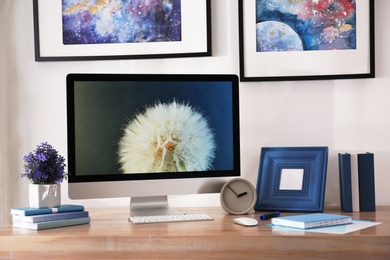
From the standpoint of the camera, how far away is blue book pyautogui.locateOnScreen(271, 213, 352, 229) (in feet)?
6.39

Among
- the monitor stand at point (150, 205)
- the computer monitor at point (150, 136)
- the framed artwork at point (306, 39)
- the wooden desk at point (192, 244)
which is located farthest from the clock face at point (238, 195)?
the framed artwork at point (306, 39)

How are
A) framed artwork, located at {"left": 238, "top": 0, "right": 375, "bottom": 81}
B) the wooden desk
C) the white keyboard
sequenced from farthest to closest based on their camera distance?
1. framed artwork, located at {"left": 238, "top": 0, "right": 375, "bottom": 81}
2. the white keyboard
3. the wooden desk

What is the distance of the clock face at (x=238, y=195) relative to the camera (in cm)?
230

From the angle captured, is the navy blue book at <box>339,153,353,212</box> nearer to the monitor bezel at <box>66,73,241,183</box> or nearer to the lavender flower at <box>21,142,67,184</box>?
the monitor bezel at <box>66,73,241,183</box>

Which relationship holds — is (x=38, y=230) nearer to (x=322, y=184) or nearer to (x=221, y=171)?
(x=221, y=171)

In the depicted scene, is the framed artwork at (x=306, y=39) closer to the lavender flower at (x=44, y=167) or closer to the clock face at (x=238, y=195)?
the clock face at (x=238, y=195)

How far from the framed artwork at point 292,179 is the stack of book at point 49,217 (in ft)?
2.25

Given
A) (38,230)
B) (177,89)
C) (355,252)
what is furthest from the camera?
(177,89)

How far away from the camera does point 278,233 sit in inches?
74.1

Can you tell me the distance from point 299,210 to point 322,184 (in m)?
0.13

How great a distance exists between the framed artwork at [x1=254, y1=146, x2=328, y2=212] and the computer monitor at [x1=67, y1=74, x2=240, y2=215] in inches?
6.3

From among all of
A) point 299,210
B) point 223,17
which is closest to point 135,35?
point 223,17

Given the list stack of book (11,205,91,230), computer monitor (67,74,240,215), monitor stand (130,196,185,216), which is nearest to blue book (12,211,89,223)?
stack of book (11,205,91,230)

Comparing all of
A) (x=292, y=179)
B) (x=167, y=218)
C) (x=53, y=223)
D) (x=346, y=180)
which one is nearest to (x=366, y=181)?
(x=346, y=180)
